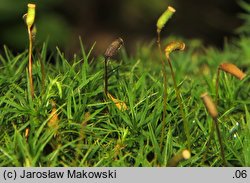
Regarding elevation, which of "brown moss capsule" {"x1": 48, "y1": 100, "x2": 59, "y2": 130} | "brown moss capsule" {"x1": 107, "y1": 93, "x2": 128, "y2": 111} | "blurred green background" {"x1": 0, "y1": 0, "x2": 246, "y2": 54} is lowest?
"brown moss capsule" {"x1": 48, "y1": 100, "x2": 59, "y2": 130}

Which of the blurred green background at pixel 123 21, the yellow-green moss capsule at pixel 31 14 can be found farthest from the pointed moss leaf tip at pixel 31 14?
the blurred green background at pixel 123 21

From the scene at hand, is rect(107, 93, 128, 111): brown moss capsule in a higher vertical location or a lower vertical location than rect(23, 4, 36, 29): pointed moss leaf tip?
lower

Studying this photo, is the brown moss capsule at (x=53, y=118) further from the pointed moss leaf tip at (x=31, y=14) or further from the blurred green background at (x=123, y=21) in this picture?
the blurred green background at (x=123, y=21)

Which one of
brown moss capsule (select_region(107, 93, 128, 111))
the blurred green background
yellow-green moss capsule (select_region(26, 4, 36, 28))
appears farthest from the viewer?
the blurred green background

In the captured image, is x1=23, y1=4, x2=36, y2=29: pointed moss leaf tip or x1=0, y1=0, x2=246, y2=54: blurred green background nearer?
x1=23, y1=4, x2=36, y2=29: pointed moss leaf tip

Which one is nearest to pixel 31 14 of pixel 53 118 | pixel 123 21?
pixel 53 118

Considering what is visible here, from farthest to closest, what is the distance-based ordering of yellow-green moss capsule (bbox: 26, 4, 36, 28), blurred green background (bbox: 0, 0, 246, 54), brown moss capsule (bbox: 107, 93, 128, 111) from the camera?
blurred green background (bbox: 0, 0, 246, 54)
brown moss capsule (bbox: 107, 93, 128, 111)
yellow-green moss capsule (bbox: 26, 4, 36, 28)

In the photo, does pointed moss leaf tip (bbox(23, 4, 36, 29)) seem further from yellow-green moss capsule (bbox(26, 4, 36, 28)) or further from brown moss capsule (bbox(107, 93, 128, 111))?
brown moss capsule (bbox(107, 93, 128, 111))

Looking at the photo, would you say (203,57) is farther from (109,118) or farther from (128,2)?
(128,2)

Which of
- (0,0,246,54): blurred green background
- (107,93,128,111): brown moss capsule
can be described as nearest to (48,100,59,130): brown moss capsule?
(107,93,128,111): brown moss capsule

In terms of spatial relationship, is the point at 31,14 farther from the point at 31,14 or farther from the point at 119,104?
the point at 119,104
